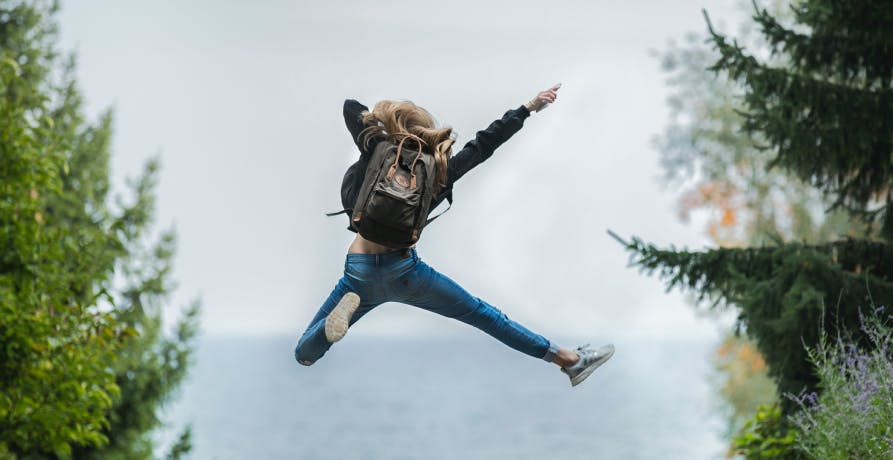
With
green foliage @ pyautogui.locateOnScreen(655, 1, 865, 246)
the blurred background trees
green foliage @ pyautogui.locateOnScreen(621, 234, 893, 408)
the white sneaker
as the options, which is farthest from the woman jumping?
green foliage @ pyautogui.locateOnScreen(655, 1, 865, 246)

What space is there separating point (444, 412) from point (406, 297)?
66758 millimetres

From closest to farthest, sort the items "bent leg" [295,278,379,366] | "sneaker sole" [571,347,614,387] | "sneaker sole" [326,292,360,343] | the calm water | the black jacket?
"sneaker sole" [326,292,360,343], "bent leg" [295,278,379,366], the black jacket, "sneaker sole" [571,347,614,387], the calm water

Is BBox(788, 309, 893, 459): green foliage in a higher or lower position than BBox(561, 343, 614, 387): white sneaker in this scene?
lower

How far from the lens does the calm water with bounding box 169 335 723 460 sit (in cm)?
5400

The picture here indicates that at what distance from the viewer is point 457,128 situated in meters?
4.64

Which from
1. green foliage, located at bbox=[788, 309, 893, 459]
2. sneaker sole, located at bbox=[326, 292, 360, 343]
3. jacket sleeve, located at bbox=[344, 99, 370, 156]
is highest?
jacket sleeve, located at bbox=[344, 99, 370, 156]

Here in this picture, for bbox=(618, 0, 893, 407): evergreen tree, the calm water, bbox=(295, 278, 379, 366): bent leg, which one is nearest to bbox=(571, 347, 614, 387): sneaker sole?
bbox=(295, 278, 379, 366): bent leg

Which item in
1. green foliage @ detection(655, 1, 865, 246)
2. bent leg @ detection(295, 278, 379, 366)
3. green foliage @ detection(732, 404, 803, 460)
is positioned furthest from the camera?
green foliage @ detection(655, 1, 865, 246)

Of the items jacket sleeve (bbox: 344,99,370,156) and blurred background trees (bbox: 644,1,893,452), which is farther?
blurred background trees (bbox: 644,1,893,452)

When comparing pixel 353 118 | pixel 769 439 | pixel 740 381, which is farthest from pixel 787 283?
pixel 740 381

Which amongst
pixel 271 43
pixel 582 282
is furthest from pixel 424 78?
pixel 582 282

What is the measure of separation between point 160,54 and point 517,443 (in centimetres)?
3840

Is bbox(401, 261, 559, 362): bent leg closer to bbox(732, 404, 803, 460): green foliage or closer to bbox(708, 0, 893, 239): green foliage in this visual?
bbox(732, 404, 803, 460): green foliage

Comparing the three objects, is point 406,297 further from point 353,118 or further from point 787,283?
point 787,283
